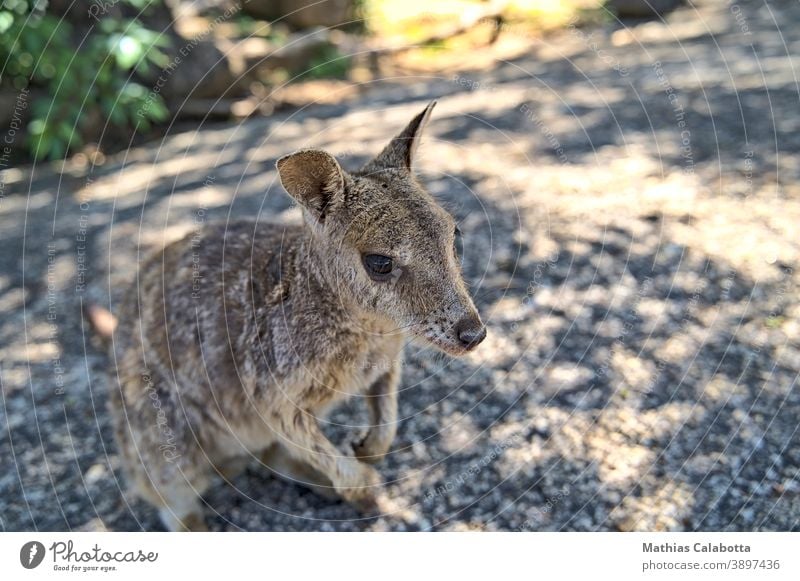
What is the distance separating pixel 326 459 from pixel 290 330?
73cm

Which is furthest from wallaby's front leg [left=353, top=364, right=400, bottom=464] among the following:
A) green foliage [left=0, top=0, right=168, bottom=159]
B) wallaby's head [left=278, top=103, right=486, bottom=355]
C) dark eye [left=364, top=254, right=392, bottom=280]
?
green foliage [left=0, top=0, right=168, bottom=159]

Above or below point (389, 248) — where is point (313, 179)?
above

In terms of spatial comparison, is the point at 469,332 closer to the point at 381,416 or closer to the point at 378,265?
the point at 378,265

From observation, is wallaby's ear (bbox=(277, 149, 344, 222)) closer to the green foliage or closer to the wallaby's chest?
the wallaby's chest

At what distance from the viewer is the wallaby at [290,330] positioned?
359cm

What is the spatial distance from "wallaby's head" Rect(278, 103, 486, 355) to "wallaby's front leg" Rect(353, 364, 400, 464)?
2.04 feet

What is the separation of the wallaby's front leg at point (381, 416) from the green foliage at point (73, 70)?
17.9 ft

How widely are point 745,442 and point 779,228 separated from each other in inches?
87.8

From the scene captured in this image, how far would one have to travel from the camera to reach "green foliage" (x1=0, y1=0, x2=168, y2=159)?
8.06m

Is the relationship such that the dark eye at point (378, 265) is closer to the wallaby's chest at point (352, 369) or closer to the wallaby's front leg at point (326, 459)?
the wallaby's chest at point (352, 369)

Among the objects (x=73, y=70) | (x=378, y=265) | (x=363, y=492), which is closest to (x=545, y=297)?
(x=363, y=492)

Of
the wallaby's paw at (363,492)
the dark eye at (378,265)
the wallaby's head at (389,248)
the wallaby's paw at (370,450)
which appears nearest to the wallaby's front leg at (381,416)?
the wallaby's paw at (370,450)

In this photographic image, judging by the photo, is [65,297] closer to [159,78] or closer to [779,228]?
[159,78]

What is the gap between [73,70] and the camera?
331 inches
